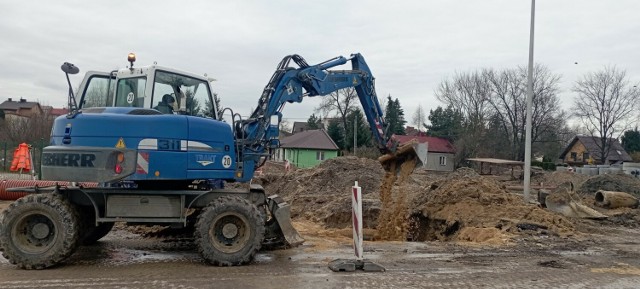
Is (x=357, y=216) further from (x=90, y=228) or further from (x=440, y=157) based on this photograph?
(x=440, y=157)

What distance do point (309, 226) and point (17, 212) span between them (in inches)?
286

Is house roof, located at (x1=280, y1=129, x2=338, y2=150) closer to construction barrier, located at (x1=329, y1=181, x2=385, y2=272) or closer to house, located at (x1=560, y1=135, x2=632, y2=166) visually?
house, located at (x1=560, y1=135, x2=632, y2=166)

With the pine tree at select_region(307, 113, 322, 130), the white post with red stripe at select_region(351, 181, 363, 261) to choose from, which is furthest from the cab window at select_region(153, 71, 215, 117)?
the pine tree at select_region(307, 113, 322, 130)

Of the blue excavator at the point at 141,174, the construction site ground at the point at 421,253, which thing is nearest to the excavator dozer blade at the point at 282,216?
the blue excavator at the point at 141,174

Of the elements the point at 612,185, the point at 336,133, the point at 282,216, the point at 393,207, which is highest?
the point at 336,133

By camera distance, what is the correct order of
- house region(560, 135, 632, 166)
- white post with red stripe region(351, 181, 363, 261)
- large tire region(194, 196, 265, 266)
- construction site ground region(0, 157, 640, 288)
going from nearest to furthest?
1. construction site ground region(0, 157, 640, 288)
2. white post with red stripe region(351, 181, 363, 261)
3. large tire region(194, 196, 265, 266)
4. house region(560, 135, 632, 166)

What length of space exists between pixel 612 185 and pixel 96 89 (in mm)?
18700

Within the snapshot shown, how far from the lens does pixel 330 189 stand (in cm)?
1930

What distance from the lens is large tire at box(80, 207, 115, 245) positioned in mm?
8141

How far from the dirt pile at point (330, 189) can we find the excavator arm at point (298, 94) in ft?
10.2

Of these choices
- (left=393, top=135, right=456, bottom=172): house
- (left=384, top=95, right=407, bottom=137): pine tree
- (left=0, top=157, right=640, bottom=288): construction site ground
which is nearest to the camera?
(left=0, top=157, right=640, bottom=288): construction site ground

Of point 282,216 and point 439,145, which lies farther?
point 439,145

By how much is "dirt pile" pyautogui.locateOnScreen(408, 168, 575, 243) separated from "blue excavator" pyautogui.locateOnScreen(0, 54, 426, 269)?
17.0 ft

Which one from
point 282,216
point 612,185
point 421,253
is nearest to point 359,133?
point 612,185
